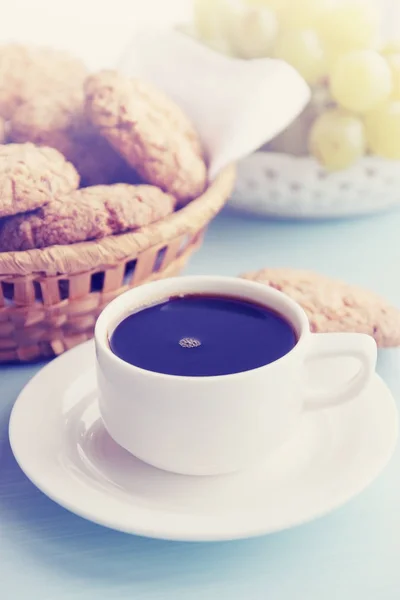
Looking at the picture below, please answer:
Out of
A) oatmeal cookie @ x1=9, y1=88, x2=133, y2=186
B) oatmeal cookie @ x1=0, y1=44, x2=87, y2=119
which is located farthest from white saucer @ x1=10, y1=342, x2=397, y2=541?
oatmeal cookie @ x1=0, y1=44, x2=87, y2=119

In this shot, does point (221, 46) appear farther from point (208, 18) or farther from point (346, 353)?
point (346, 353)

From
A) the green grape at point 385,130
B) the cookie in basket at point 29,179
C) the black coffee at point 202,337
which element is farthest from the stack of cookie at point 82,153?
the green grape at point 385,130

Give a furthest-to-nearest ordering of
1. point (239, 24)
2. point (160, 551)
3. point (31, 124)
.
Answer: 1. point (239, 24)
2. point (31, 124)
3. point (160, 551)

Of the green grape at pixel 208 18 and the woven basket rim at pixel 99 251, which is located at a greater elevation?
the green grape at pixel 208 18

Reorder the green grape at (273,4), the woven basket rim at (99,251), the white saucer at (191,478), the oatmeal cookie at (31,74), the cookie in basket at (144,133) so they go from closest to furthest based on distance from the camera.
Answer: the white saucer at (191,478)
the woven basket rim at (99,251)
the cookie in basket at (144,133)
the oatmeal cookie at (31,74)
the green grape at (273,4)

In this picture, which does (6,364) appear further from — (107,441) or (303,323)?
(303,323)

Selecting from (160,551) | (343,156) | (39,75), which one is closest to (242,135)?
(343,156)

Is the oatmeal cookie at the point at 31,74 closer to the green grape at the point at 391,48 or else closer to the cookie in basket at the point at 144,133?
the cookie in basket at the point at 144,133

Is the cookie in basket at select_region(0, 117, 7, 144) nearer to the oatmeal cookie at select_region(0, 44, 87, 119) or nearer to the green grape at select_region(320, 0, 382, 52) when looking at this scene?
the oatmeal cookie at select_region(0, 44, 87, 119)
